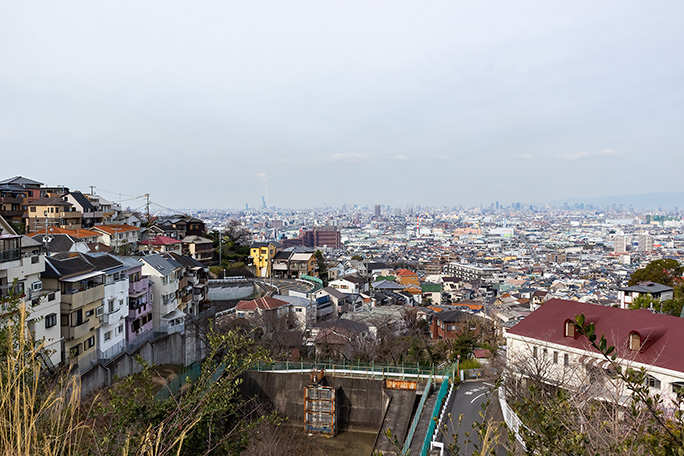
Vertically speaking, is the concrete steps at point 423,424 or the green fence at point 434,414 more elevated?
the green fence at point 434,414

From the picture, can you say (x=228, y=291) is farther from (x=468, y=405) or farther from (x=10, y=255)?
(x=468, y=405)

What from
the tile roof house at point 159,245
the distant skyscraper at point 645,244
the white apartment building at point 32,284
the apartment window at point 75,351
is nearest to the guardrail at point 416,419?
the white apartment building at point 32,284

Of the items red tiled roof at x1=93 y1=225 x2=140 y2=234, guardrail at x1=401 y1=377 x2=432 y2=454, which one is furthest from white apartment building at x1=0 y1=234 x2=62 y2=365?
red tiled roof at x1=93 y1=225 x2=140 y2=234

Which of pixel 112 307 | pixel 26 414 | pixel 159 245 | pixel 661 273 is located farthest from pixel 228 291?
pixel 26 414

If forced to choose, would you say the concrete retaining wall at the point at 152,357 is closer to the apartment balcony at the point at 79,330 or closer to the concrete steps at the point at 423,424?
the apartment balcony at the point at 79,330

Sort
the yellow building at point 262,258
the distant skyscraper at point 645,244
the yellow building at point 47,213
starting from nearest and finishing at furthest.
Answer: the yellow building at point 47,213 < the yellow building at point 262,258 < the distant skyscraper at point 645,244

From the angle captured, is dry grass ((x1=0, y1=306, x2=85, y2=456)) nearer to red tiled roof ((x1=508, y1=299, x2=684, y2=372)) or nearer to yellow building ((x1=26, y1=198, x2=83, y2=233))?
red tiled roof ((x1=508, y1=299, x2=684, y2=372))

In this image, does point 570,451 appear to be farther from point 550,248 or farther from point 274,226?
point 274,226
